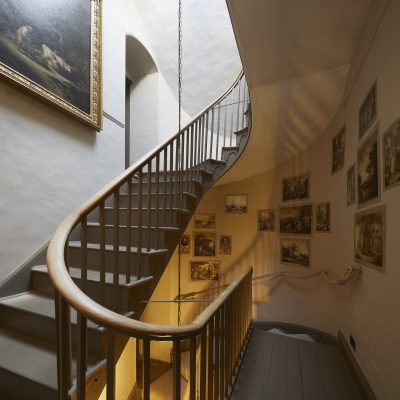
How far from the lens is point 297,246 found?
3592 millimetres

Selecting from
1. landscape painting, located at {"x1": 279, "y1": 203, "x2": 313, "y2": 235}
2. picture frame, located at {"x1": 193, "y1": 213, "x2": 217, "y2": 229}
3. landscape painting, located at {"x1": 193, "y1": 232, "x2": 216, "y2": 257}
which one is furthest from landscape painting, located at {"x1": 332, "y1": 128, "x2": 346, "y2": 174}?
landscape painting, located at {"x1": 193, "y1": 232, "x2": 216, "y2": 257}

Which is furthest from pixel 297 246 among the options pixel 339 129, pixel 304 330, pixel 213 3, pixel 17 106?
pixel 213 3

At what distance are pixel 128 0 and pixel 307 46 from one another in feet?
10.9

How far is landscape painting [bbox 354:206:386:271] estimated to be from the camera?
4.67 feet

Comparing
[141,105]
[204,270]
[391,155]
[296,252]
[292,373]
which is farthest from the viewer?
[204,270]

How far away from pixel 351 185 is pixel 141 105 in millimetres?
3687

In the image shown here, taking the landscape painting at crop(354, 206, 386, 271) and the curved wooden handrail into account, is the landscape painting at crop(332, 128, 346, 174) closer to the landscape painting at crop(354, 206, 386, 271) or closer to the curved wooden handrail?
the landscape painting at crop(354, 206, 386, 271)

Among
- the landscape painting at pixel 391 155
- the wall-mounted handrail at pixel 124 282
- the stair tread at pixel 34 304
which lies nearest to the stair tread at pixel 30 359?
the stair tread at pixel 34 304

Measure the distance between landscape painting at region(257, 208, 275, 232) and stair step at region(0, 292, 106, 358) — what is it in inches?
125

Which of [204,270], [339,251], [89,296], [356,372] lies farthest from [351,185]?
[204,270]

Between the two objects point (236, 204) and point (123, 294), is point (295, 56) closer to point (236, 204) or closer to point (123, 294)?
point (123, 294)

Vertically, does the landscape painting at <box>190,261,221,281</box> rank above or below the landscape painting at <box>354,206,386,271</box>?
below

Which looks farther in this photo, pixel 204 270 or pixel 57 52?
pixel 204 270

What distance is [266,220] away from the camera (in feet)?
13.4
